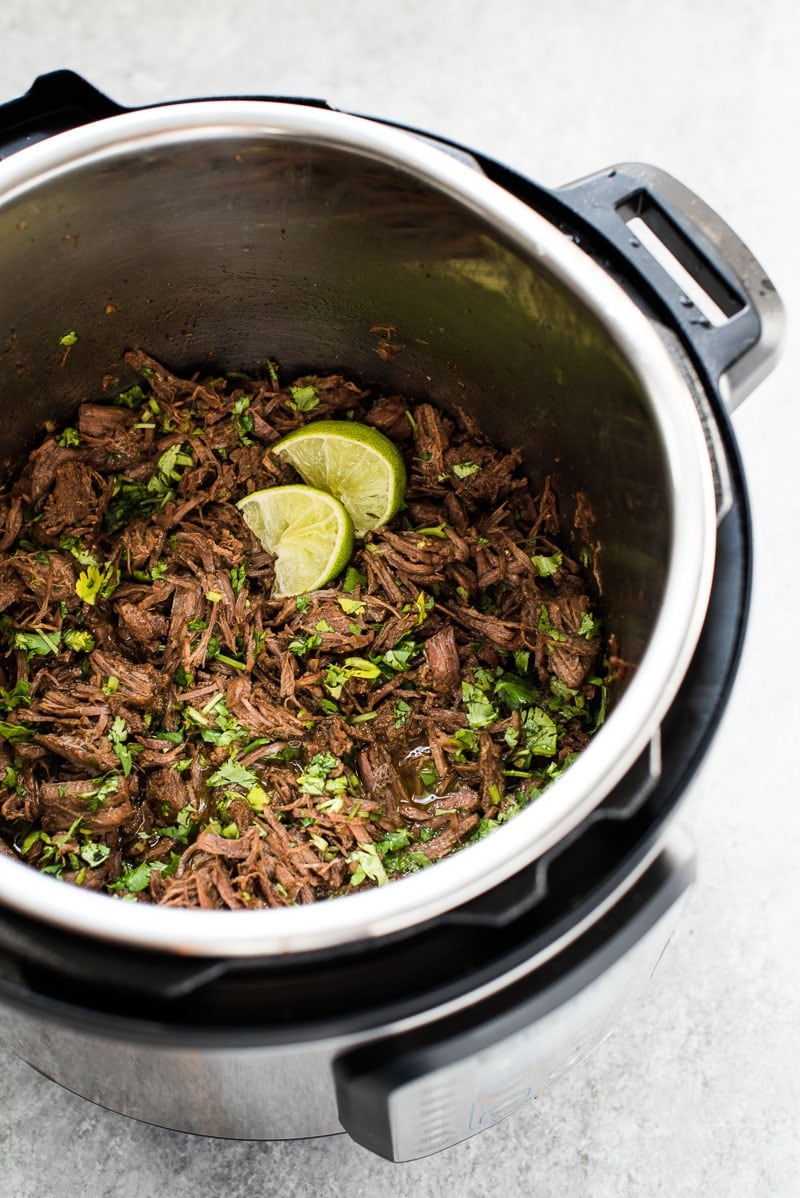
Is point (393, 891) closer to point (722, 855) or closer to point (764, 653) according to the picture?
point (722, 855)

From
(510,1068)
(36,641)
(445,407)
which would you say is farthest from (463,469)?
(510,1068)

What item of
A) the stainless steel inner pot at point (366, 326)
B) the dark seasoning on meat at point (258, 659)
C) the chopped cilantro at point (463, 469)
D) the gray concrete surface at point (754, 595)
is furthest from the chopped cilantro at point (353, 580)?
the gray concrete surface at point (754, 595)

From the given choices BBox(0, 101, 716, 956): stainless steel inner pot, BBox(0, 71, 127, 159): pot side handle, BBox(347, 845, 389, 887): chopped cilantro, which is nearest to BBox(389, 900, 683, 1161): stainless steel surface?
BBox(0, 101, 716, 956): stainless steel inner pot

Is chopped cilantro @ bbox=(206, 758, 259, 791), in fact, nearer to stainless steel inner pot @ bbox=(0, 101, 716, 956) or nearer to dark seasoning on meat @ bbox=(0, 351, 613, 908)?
dark seasoning on meat @ bbox=(0, 351, 613, 908)

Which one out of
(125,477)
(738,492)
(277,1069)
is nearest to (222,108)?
(125,477)

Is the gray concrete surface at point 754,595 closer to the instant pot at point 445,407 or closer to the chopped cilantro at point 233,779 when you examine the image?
the instant pot at point 445,407

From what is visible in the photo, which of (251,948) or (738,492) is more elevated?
(251,948)

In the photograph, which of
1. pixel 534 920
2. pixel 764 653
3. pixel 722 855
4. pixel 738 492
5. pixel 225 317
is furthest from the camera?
pixel 764 653
